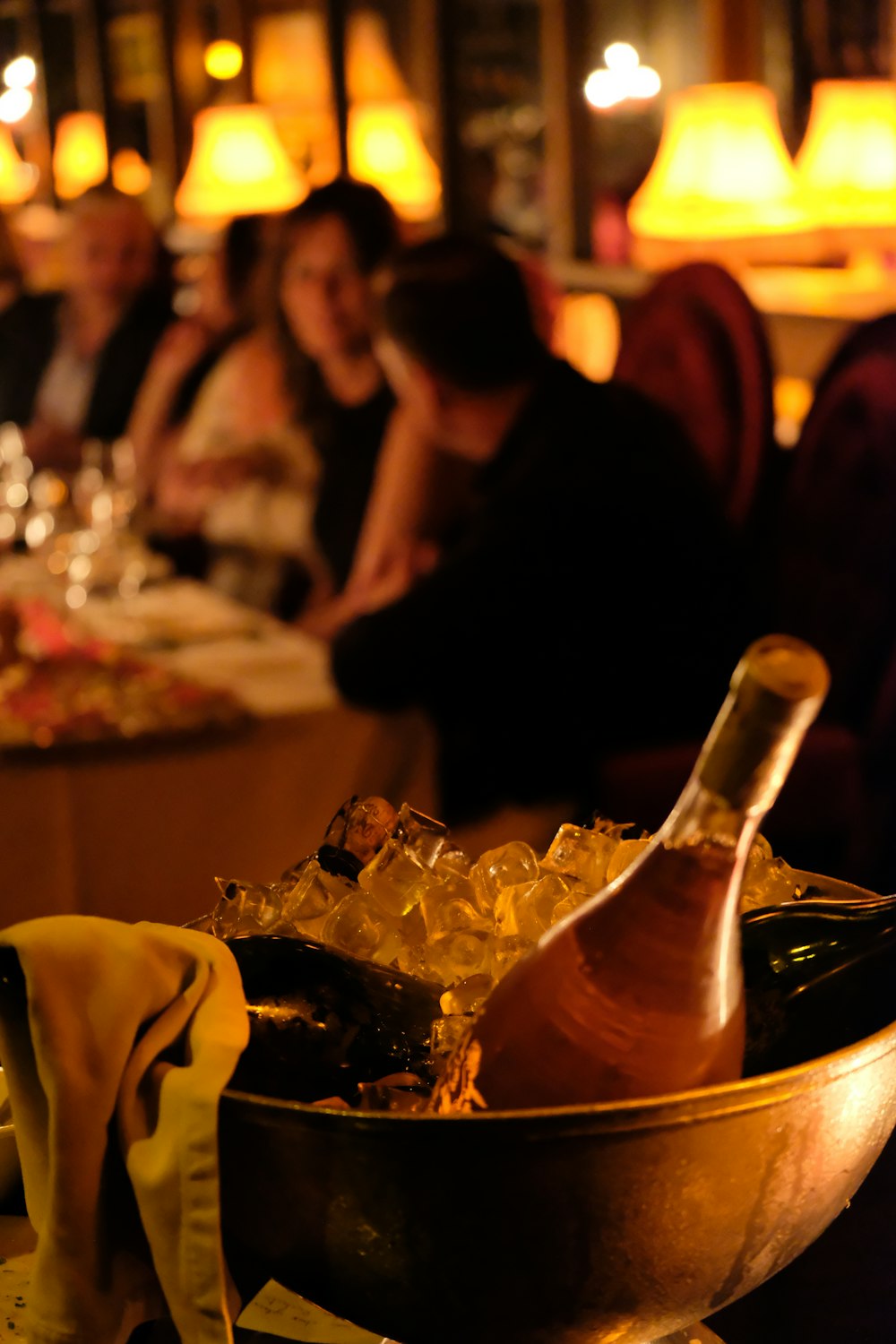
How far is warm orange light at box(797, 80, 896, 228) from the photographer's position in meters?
2.58

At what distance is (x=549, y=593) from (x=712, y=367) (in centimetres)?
61

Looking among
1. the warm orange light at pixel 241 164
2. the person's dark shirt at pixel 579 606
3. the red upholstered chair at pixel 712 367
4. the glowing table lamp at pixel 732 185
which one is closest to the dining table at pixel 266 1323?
the person's dark shirt at pixel 579 606

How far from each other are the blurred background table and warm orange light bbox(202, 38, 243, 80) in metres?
4.77

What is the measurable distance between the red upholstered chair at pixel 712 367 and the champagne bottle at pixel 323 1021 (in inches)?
66.4

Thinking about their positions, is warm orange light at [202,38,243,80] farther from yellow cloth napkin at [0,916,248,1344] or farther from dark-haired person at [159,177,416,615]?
yellow cloth napkin at [0,916,248,1344]

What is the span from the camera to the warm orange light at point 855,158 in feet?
8.48

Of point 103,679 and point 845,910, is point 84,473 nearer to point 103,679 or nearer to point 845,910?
point 103,679

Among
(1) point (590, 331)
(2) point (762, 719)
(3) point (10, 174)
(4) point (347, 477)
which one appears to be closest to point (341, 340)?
(4) point (347, 477)

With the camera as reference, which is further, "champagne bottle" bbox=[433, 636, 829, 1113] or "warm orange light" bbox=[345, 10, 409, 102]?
"warm orange light" bbox=[345, 10, 409, 102]

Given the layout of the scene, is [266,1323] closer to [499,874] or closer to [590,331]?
[499,874]

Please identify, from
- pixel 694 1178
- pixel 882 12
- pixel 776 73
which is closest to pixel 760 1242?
pixel 694 1178

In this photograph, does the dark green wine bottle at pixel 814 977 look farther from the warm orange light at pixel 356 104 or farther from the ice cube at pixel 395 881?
the warm orange light at pixel 356 104

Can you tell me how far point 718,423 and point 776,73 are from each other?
130 centimetres

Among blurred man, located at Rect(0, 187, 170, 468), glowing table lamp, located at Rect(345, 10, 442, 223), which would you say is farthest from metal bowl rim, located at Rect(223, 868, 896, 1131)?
glowing table lamp, located at Rect(345, 10, 442, 223)
